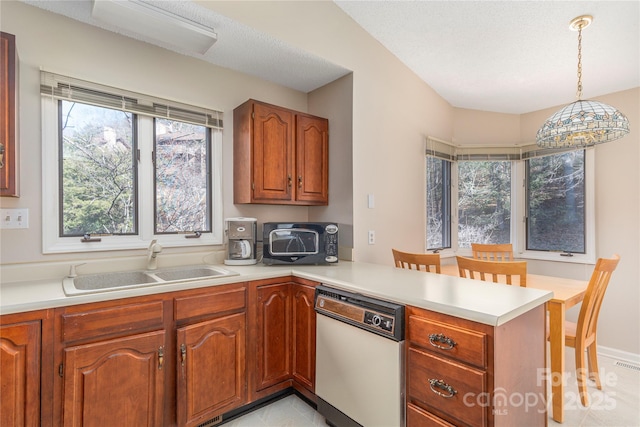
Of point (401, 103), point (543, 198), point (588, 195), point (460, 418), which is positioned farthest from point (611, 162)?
point (460, 418)

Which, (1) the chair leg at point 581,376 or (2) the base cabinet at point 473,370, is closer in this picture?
(2) the base cabinet at point 473,370

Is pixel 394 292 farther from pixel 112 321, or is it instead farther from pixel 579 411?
pixel 579 411

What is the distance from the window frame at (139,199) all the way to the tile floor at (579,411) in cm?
122

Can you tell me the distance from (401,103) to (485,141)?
1.37m

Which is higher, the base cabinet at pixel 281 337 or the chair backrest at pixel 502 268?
the chair backrest at pixel 502 268

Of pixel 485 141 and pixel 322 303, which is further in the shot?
pixel 485 141

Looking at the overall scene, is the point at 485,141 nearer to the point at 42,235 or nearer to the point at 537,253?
the point at 537,253

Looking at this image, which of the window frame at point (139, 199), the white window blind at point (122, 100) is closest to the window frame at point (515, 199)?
the window frame at point (139, 199)

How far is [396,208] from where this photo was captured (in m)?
2.93

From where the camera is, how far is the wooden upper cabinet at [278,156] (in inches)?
92.1

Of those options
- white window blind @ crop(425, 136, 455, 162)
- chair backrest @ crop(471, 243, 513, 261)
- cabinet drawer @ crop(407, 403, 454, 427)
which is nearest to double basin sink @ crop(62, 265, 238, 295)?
cabinet drawer @ crop(407, 403, 454, 427)

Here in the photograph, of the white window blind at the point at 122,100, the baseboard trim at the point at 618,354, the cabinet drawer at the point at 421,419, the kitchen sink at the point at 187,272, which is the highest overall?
the white window blind at the point at 122,100

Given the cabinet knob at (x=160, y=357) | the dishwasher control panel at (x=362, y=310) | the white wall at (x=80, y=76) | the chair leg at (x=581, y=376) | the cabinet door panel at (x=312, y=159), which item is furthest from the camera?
the cabinet door panel at (x=312, y=159)

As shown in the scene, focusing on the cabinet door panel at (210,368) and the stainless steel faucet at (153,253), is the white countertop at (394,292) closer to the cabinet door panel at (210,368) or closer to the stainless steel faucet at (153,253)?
the cabinet door panel at (210,368)
